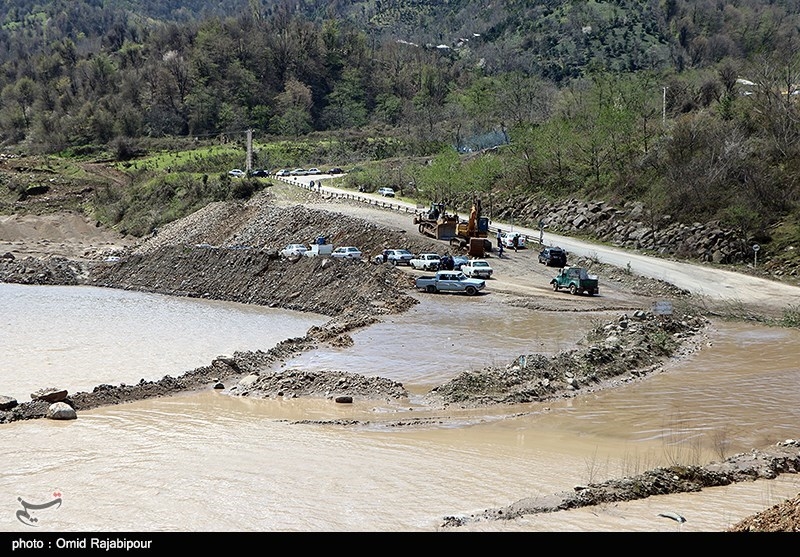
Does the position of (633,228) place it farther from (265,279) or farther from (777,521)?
(777,521)

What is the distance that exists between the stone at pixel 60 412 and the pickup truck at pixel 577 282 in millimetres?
27670

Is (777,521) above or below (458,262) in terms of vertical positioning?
above

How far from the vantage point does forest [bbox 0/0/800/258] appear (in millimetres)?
63312

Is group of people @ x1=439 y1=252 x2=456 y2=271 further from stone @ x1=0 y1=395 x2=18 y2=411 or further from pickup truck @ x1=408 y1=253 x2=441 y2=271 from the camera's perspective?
stone @ x1=0 y1=395 x2=18 y2=411

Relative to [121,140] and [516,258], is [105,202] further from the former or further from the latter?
[516,258]

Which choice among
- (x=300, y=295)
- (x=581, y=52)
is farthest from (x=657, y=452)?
(x=581, y=52)

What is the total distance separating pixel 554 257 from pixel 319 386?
28.2 metres

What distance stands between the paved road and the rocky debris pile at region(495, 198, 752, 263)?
5.27ft

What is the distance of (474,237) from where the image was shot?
5550 centimetres

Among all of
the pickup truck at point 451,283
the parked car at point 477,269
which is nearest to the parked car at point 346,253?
the parked car at point 477,269

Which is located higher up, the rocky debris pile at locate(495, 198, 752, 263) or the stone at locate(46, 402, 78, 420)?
the rocky debris pile at locate(495, 198, 752, 263)

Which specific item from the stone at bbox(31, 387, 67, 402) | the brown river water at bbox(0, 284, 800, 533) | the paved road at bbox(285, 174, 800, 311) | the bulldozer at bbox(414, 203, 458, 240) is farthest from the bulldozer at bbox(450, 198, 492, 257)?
the stone at bbox(31, 387, 67, 402)

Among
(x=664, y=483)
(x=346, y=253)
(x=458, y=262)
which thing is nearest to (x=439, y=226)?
(x=458, y=262)

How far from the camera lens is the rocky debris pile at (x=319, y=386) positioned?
26.6m
